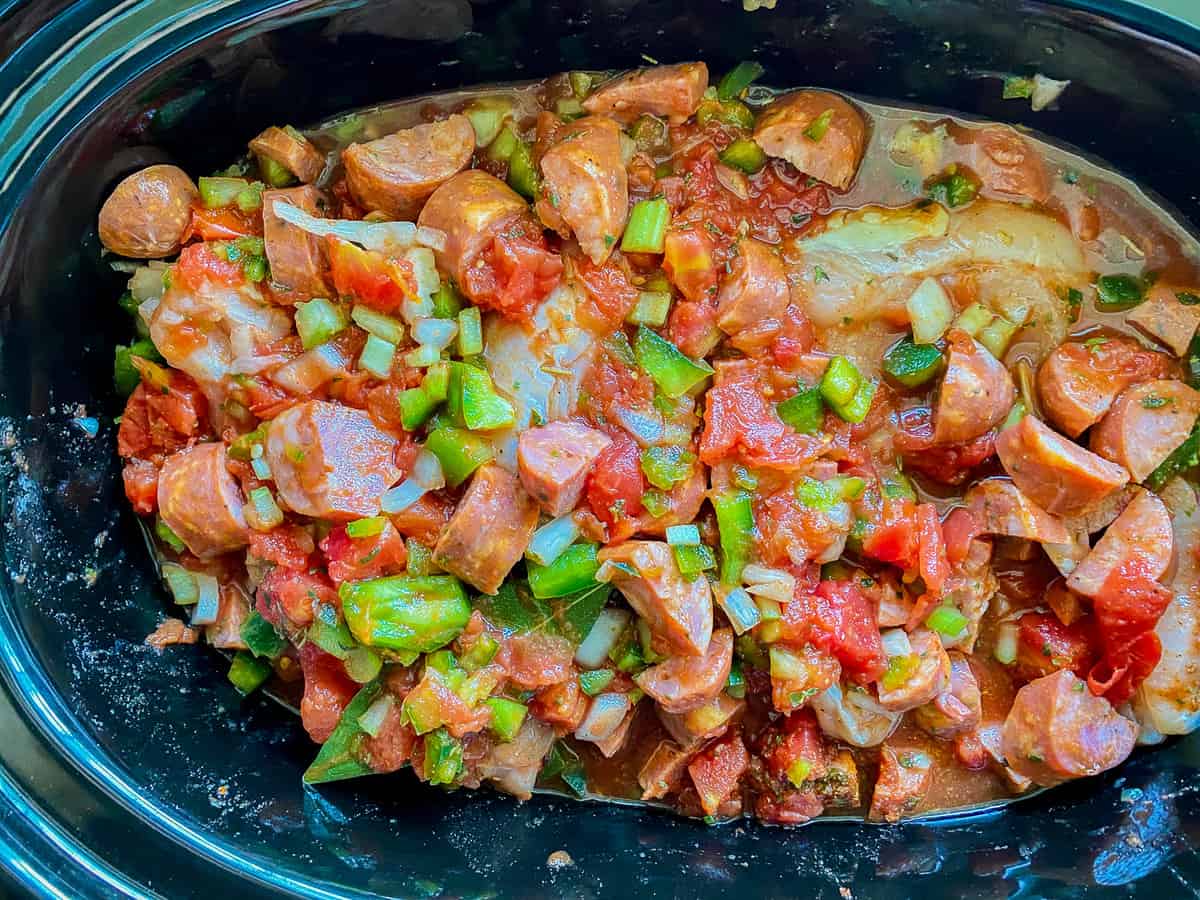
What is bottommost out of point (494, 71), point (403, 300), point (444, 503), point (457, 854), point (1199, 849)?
point (457, 854)

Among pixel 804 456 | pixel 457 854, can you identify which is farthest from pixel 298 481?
pixel 804 456

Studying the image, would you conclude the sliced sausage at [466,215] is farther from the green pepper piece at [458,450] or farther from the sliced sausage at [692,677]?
the sliced sausage at [692,677]

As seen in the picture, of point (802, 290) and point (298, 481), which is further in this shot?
point (802, 290)

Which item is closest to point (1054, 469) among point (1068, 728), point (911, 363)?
point (911, 363)

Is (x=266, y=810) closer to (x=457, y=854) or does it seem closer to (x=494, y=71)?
(x=457, y=854)

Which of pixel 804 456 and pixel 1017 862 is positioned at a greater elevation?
pixel 804 456

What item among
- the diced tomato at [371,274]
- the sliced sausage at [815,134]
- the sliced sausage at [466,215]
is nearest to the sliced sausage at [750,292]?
the sliced sausage at [815,134]
